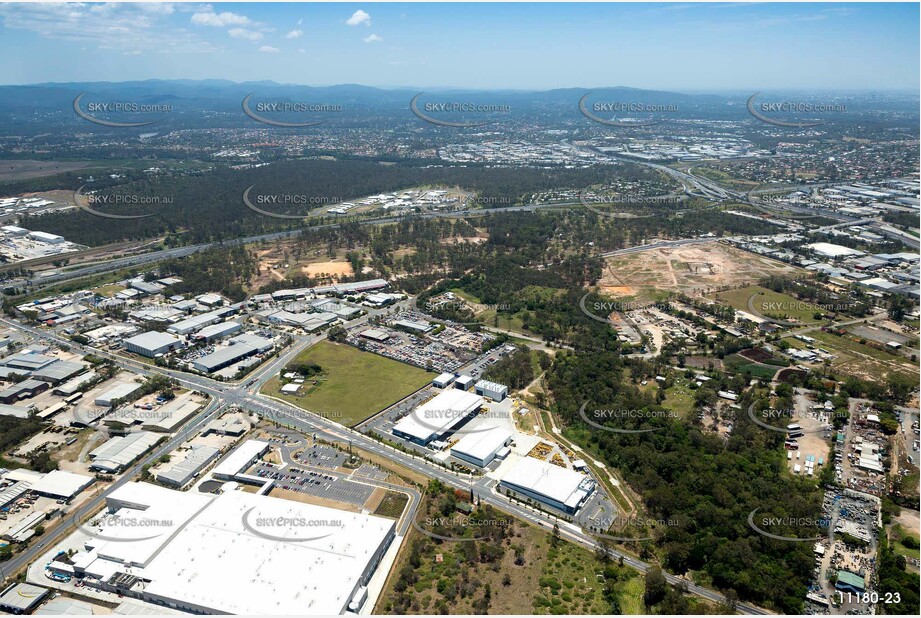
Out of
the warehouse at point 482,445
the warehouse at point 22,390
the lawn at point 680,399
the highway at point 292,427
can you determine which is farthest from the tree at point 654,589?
the warehouse at point 22,390

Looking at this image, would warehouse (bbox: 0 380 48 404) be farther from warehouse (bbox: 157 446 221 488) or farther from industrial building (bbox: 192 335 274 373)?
warehouse (bbox: 157 446 221 488)

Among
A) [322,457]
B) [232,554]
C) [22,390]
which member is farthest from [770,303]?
[22,390]

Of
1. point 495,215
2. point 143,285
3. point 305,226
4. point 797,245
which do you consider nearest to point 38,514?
point 143,285

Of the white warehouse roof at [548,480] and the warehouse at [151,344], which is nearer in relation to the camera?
Result: the white warehouse roof at [548,480]

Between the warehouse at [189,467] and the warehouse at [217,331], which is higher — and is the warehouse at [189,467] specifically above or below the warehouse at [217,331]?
below

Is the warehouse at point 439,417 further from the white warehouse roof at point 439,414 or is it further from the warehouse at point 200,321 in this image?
the warehouse at point 200,321

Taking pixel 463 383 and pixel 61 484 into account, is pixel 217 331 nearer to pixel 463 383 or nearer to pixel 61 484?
pixel 61 484

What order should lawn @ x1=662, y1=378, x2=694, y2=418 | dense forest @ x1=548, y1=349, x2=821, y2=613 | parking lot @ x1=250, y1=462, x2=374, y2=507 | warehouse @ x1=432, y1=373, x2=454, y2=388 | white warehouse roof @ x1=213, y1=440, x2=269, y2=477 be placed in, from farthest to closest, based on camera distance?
warehouse @ x1=432, y1=373, x2=454, y2=388, lawn @ x1=662, y1=378, x2=694, y2=418, white warehouse roof @ x1=213, y1=440, x2=269, y2=477, parking lot @ x1=250, y1=462, x2=374, y2=507, dense forest @ x1=548, y1=349, x2=821, y2=613

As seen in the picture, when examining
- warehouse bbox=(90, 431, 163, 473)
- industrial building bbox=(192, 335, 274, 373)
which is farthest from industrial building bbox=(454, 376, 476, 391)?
warehouse bbox=(90, 431, 163, 473)
